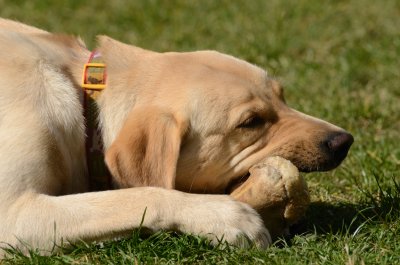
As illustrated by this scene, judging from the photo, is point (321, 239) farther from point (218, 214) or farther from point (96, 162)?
point (96, 162)

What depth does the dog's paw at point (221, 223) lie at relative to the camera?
4.48 m

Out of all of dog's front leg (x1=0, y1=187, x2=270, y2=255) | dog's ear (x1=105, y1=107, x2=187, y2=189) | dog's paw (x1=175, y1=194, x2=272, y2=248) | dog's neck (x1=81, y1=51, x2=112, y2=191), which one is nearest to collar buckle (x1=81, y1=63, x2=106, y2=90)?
dog's neck (x1=81, y1=51, x2=112, y2=191)

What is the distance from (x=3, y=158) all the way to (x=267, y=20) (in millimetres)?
6262

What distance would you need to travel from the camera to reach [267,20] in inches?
408

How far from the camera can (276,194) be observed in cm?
468

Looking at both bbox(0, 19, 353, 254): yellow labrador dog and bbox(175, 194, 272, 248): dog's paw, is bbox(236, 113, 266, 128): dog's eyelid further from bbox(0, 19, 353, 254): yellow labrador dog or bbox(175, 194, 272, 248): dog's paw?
bbox(175, 194, 272, 248): dog's paw

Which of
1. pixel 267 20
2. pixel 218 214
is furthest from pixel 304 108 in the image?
pixel 218 214

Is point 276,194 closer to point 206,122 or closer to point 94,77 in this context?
point 206,122

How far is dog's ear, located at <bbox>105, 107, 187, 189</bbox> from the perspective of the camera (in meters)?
4.61

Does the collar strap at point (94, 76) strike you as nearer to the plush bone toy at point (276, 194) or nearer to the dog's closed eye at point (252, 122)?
the dog's closed eye at point (252, 122)

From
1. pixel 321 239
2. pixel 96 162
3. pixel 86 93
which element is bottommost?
pixel 321 239

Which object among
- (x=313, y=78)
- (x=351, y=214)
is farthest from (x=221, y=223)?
(x=313, y=78)

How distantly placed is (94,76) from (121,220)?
97 centimetres

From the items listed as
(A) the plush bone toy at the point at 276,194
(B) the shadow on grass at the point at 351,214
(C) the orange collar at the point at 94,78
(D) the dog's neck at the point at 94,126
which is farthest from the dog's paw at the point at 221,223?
(C) the orange collar at the point at 94,78
